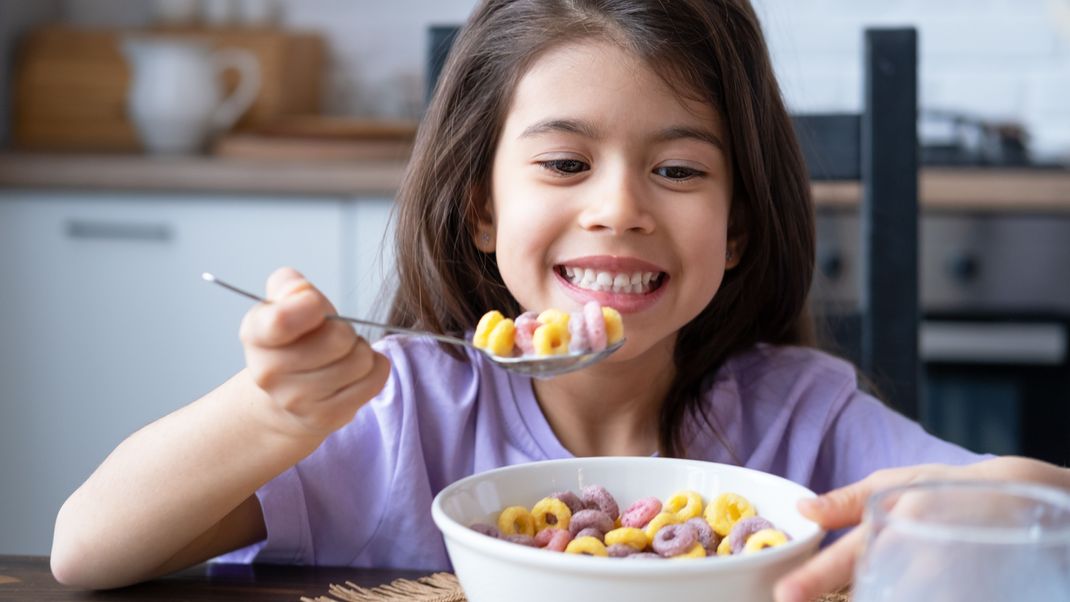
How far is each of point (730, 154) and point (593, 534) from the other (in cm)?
42

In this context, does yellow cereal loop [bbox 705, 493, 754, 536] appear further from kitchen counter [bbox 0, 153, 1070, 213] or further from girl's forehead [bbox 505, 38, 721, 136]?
kitchen counter [bbox 0, 153, 1070, 213]

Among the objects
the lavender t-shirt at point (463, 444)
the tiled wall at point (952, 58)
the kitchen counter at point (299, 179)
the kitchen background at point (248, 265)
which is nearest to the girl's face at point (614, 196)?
the lavender t-shirt at point (463, 444)

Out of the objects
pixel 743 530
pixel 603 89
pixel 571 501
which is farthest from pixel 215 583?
pixel 603 89

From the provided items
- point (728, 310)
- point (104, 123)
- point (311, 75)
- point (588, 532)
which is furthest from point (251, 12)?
point (588, 532)

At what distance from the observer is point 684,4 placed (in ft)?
3.28

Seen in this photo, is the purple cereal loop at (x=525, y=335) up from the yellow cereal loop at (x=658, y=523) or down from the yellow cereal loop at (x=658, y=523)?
up

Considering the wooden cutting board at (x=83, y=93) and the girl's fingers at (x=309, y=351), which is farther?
the wooden cutting board at (x=83, y=93)

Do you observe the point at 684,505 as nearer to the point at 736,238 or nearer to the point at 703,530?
the point at 703,530

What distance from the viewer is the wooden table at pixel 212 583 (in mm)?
762

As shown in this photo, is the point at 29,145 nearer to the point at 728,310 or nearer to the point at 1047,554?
the point at 728,310

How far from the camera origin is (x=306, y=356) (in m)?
0.72

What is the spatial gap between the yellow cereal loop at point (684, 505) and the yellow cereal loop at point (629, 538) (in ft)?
0.10

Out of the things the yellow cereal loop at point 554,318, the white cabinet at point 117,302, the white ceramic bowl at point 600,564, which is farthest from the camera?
the white cabinet at point 117,302

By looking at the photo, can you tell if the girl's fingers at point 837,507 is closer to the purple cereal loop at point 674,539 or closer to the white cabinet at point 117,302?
the purple cereal loop at point 674,539
